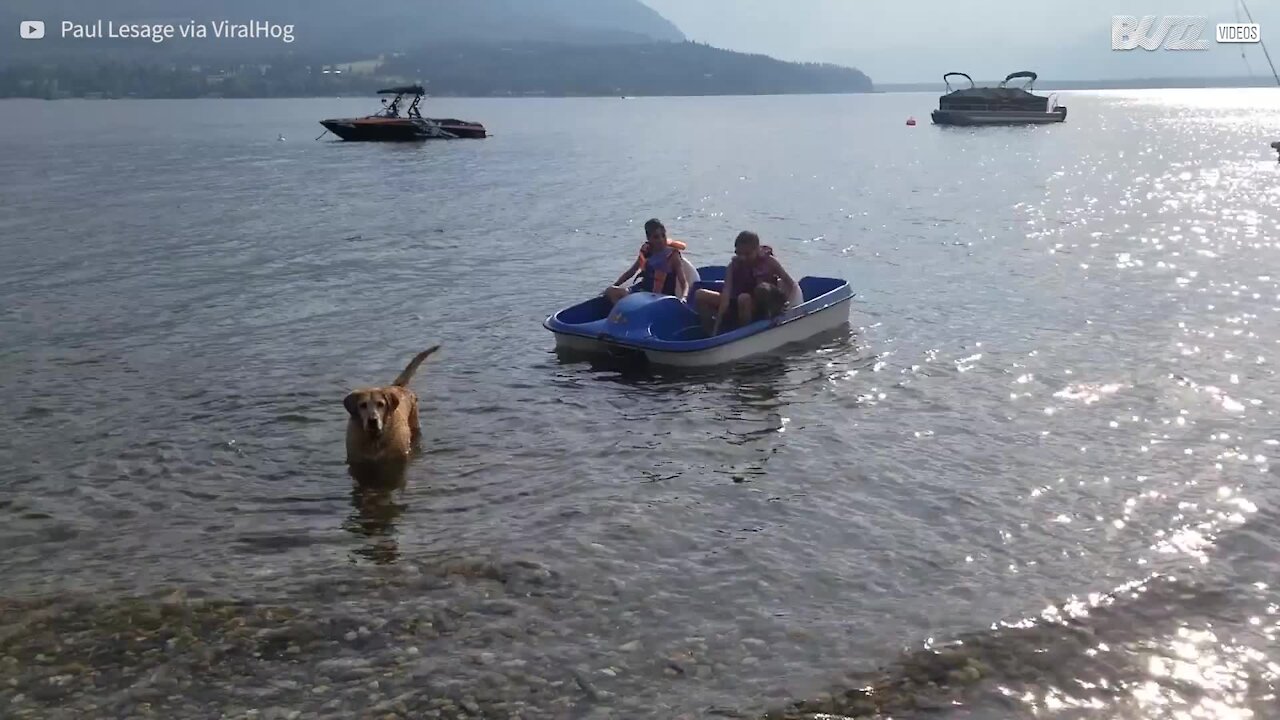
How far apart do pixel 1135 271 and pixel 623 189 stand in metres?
27.2

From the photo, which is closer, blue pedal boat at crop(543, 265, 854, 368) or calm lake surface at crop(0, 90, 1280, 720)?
calm lake surface at crop(0, 90, 1280, 720)

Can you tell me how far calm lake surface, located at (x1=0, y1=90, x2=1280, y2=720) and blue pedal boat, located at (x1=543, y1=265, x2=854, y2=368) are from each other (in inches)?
16.2

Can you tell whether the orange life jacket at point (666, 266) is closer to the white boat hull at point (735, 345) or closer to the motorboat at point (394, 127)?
the white boat hull at point (735, 345)

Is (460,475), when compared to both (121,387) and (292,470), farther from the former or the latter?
(121,387)

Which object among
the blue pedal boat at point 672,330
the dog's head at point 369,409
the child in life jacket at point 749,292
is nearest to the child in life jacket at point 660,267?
the blue pedal boat at point 672,330

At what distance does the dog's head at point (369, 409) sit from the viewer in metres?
11.3

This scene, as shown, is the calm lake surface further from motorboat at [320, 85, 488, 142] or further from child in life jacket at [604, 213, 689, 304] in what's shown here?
motorboat at [320, 85, 488, 142]

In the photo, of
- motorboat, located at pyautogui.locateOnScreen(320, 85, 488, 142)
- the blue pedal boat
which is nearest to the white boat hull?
the blue pedal boat

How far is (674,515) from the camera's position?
1077 cm

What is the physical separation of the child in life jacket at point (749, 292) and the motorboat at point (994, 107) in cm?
10350

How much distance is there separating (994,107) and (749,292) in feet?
349

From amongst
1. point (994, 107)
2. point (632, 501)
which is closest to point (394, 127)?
point (994, 107)

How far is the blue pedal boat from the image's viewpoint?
15430 millimetres

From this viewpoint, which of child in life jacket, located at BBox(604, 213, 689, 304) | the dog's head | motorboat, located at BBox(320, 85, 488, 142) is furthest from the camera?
motorboat, located at BBox(320, 85, 488, 142)
